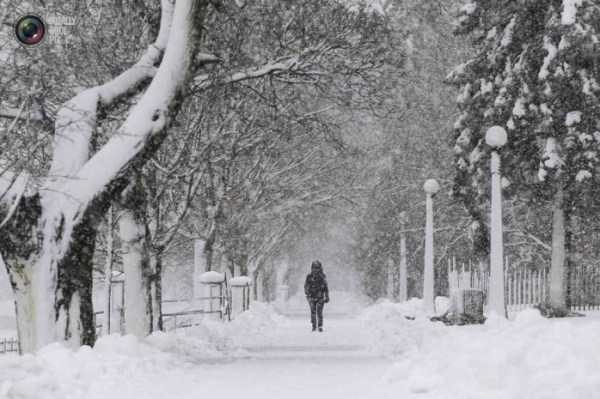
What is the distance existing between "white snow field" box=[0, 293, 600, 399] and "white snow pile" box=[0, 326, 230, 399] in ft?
0.04

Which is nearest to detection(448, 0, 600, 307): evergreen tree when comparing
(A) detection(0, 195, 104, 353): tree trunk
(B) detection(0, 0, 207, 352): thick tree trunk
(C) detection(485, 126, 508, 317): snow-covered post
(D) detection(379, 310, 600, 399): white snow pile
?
(C) detection(485, 126, 508, 317): snow-covered post

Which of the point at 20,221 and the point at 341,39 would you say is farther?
the point at 341,39

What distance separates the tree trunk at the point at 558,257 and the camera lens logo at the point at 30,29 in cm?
1588

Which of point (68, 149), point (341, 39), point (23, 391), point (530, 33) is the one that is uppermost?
point (530, 33)

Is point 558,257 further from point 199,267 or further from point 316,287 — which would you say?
point 199,267

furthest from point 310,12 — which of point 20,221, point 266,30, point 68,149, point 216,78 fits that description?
point 20,221

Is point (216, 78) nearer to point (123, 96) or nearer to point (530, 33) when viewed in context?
point (123, 96)

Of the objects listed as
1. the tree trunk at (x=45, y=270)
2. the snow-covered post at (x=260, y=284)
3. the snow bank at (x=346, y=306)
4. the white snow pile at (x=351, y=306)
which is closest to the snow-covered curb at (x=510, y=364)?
the tree trunk at (x=45, y=270)

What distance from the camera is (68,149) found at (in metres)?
10.8

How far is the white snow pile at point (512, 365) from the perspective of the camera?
6281mm

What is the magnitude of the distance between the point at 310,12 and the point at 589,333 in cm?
910

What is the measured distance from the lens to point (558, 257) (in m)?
22.8

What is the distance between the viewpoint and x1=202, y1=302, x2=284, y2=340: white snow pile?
18659mm

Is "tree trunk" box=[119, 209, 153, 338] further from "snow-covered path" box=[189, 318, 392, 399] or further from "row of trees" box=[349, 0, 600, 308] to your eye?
"row of trees" box=[349, 0, 600, 308]
